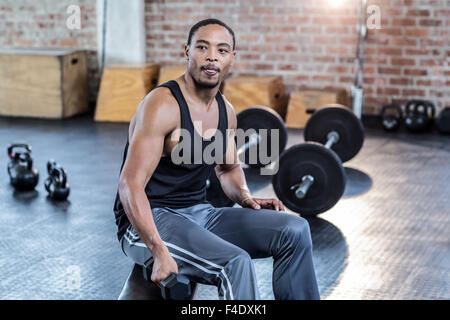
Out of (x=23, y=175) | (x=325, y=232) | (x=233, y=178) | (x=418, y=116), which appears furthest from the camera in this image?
(x=418, y=116)

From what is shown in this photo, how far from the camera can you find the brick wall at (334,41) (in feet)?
14.9

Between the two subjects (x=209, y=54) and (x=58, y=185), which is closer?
(x=209, y=54)

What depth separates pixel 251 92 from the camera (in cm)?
454

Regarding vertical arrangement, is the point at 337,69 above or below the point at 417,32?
below

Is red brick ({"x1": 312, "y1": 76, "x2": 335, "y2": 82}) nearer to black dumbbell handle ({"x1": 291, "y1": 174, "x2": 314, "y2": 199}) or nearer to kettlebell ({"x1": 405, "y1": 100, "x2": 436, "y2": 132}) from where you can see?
kettlebell ({"x1": 405, "y1": 100, "x2": 436, "y2": 132})

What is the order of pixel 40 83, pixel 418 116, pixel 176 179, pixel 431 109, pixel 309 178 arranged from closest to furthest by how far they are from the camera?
pixel 176 179, pixel 309 178, pixel 418 116, pixel 431 109, pixel 40 83

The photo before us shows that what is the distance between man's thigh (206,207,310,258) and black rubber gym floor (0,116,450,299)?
1.44 ft

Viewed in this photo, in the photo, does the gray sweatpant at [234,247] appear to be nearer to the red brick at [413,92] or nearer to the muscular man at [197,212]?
the muscular man at [197,212]

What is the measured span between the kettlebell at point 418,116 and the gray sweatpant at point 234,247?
9.64ft

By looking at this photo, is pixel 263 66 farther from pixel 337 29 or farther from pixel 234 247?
pixel 234 247

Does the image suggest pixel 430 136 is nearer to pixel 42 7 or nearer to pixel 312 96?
pixel 312 96

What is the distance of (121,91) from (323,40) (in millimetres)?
1523
